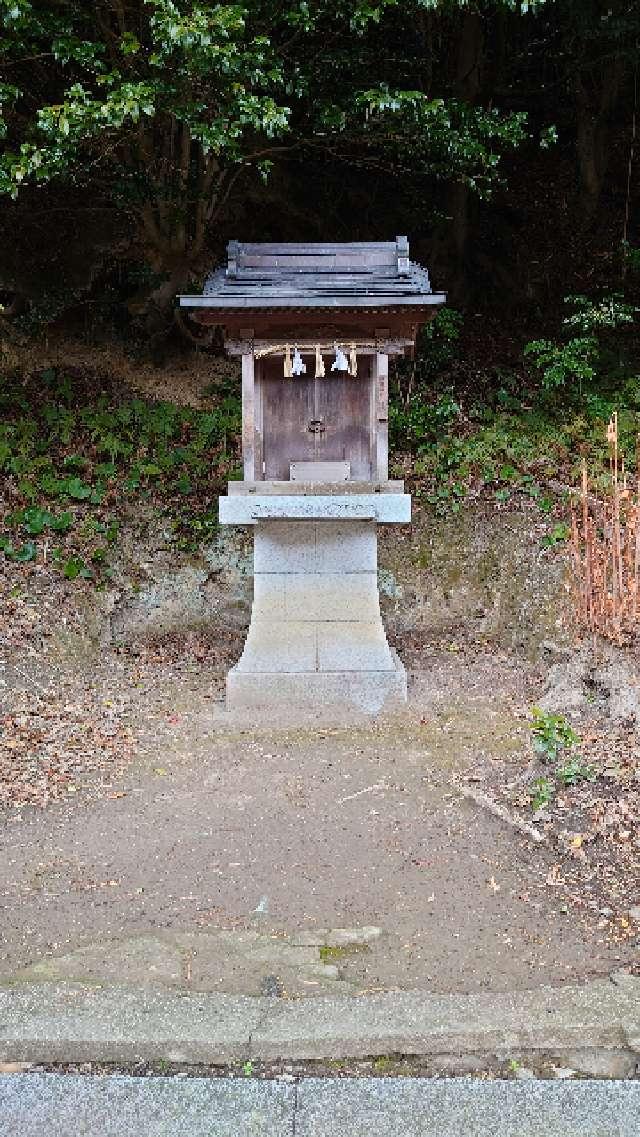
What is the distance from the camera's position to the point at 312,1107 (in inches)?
95.7

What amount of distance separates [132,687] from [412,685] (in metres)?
2.48

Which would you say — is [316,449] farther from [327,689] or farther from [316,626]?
[327,689]

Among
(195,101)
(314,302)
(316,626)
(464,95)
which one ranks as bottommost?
(316,626)

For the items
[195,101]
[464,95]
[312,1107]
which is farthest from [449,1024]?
[464,95]

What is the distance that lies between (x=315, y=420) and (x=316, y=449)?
259mm

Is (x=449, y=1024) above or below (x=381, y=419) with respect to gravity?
below

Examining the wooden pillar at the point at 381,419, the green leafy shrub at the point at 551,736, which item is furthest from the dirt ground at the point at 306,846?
the wooden pillar at the point at 381,419

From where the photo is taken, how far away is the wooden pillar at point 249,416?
7.04m

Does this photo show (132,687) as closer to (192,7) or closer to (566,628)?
(566,628)

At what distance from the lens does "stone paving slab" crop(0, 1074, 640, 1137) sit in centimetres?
236

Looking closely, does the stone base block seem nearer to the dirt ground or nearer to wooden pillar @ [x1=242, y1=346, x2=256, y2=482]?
the dirt ground

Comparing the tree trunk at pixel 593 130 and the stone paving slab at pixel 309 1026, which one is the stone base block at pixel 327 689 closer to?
the stone paving slab at pixel 309 1026

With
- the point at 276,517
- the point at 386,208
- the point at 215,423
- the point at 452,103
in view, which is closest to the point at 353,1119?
the point at 276,517

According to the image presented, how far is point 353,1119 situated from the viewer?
2.39 metres
